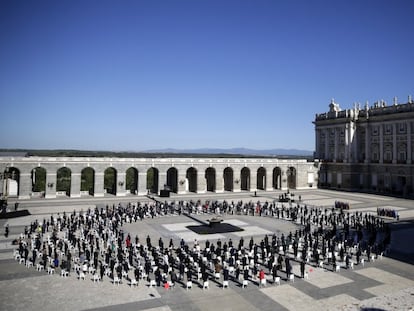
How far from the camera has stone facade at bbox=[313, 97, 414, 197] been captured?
200 ft

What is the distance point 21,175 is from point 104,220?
24822 millimetres

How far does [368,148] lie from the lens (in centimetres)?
6850

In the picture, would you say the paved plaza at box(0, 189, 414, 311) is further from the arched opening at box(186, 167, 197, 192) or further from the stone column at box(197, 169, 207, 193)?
the arched opening at box(186, 167, 197, 192)

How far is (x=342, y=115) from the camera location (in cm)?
7250

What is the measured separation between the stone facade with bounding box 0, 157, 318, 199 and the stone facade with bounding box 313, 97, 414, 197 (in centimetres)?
566

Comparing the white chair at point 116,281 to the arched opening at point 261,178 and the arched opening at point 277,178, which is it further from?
the arched opening at point 277,178

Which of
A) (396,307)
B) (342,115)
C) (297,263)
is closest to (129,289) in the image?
(297,263)

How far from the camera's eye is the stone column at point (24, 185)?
5012cm

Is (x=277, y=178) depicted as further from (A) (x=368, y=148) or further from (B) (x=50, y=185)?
(B) (x=50, y=185)

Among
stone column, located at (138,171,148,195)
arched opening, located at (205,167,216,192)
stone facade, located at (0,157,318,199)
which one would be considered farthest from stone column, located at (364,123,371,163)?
stone column, located at (138,171,148,195)

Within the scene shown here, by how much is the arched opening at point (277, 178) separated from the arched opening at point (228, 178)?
11430 mm

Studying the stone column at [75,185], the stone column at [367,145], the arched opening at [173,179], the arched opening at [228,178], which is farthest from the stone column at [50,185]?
the stone column at [367,145]

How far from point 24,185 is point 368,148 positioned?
2534 inches

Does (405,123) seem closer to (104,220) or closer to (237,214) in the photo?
(237,214)
